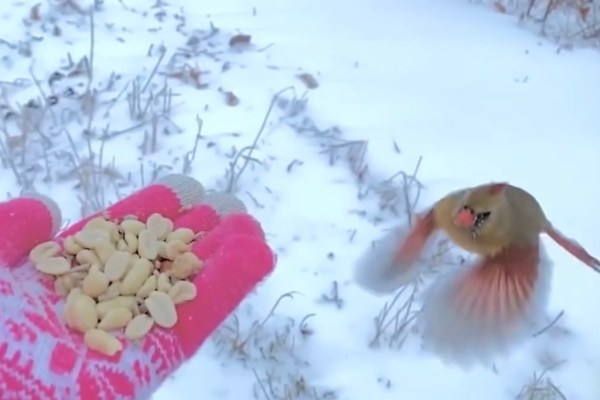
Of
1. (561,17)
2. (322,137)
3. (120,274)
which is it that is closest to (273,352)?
(120,274)

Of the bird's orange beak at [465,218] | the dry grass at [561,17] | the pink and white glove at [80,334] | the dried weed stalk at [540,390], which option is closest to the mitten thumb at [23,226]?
the pink and white glove at [80,334]

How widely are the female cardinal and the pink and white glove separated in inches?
7.9

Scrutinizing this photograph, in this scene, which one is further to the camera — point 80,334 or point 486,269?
point 80,334

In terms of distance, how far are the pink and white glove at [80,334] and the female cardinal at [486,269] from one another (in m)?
0.20

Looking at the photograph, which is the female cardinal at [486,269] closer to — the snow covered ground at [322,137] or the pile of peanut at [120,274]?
the pile of peanut at [120,274]

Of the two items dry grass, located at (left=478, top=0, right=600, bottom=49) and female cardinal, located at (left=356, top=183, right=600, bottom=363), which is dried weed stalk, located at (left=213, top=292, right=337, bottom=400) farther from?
dry grass, located at (left=478, top=0, right=600, bottom=49)

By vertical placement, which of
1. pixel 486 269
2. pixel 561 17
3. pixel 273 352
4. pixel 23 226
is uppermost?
pixel 486 269

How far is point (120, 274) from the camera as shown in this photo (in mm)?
1209

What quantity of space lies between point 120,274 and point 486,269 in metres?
0.44

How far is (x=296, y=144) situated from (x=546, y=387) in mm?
666

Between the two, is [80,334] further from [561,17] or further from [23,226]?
[561,17]

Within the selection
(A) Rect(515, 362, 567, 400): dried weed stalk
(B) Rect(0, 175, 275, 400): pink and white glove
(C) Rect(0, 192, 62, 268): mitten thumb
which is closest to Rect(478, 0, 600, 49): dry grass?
(A) Rect(515, 362, 567, 400): dried weed stalk

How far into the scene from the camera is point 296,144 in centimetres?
188

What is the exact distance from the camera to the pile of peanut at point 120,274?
3.74 feet
